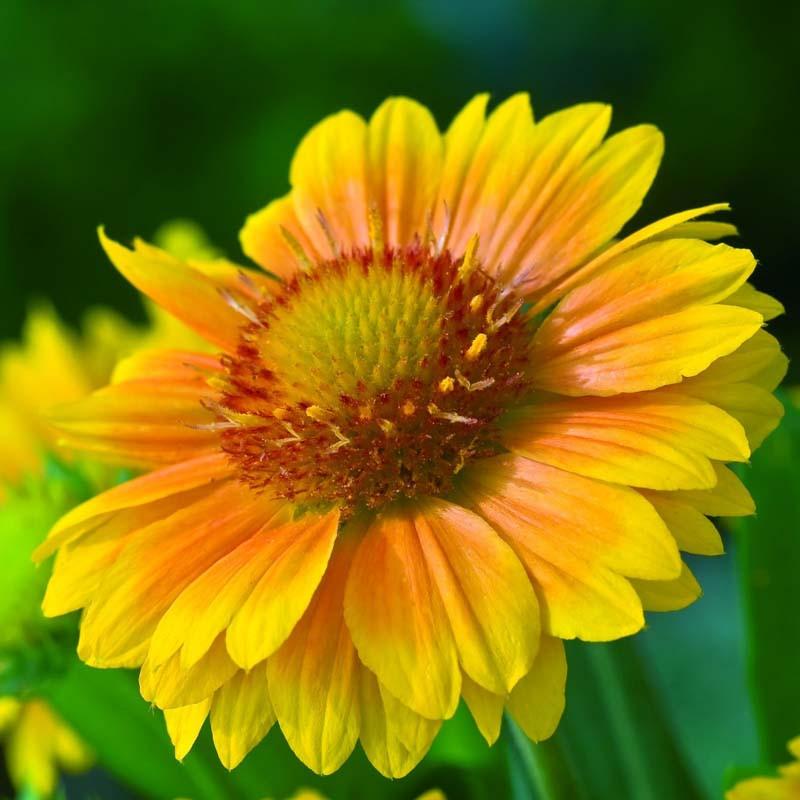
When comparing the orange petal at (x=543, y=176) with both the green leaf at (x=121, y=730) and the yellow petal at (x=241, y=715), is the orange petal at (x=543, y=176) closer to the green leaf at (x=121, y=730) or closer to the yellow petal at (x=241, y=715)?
the yellow petal at (x=241, y=715)

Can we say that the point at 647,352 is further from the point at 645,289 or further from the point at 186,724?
the point at 186,724

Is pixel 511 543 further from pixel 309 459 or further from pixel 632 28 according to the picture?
pixel 632 28

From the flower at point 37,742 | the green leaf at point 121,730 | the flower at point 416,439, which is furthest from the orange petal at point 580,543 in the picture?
the flower at point 37,742

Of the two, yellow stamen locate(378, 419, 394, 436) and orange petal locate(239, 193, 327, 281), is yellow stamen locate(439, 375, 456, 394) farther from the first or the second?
orange petal locate(239, 193, 327, 281)

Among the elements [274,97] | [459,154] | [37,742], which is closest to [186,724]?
[459,154]

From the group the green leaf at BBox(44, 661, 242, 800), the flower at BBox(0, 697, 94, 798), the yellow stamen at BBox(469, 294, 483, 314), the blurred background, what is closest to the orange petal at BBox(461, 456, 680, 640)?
the yellow stamen at BBox(469, 294, 483, 314)

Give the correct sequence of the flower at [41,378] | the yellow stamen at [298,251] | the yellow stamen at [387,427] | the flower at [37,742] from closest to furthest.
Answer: the yellow stamen at [387,427]
the yellow stamen at [298,251]
the flower at [37,742]
the flower at [41,378]
